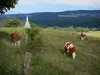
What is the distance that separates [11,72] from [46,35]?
3353 cm

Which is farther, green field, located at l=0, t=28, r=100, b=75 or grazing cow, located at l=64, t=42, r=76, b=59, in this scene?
grazing cow, located at l=64, t=42, r=76, b=59

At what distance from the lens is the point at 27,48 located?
36.9m

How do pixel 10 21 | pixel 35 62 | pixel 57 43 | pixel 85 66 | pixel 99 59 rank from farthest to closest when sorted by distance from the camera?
1. pixel 10 21
2. pixel 57 43
3. pixel 99 59
4. pixel 85 66
5. pixel 35 62

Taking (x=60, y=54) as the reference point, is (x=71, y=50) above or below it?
above

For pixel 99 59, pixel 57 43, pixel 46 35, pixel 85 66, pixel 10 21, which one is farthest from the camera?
pixel 10 21

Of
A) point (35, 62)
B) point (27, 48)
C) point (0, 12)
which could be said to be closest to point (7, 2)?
point (0, 12)

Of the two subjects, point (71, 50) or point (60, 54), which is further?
point (60, 54)

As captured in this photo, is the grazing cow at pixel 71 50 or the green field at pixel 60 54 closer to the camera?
the green field at pixel 60 54

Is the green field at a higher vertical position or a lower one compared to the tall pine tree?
lower

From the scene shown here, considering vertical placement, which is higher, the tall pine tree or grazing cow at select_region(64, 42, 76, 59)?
the tall pine tree

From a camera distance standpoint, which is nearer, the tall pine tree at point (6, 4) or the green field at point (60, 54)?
the green field at point (60, 54)

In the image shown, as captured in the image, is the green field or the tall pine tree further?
the tall pine tree

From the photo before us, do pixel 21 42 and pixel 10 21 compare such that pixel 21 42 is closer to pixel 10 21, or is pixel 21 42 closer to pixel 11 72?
pixel 11 72

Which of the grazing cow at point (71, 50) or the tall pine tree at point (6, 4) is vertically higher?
the tall pine tree at point (6, 4)
